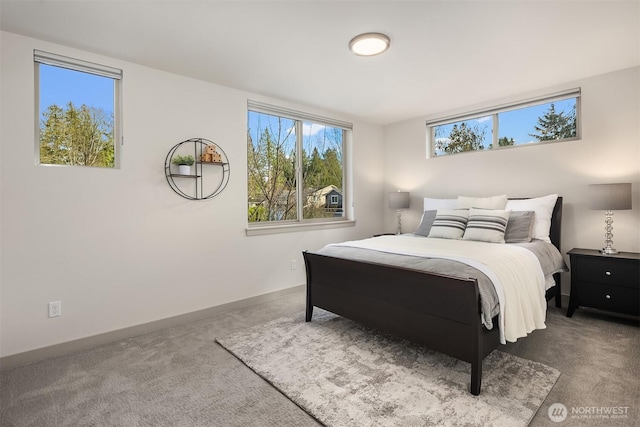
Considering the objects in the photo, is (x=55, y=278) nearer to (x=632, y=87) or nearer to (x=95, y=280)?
(x=95, y=280)

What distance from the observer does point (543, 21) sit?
86.4 inches

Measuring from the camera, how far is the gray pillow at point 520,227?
3100 mm

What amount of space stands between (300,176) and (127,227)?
2091 mm

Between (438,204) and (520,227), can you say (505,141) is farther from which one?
(520,227)

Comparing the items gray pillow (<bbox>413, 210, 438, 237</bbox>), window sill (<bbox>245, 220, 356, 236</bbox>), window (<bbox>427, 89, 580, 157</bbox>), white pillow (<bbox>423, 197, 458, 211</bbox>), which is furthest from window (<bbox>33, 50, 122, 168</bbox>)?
window (<bbox>427, 89, 580, 157</bbox>)

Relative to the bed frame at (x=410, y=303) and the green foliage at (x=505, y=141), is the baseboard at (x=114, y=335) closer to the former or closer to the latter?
the bed frame at (x=410, y=303)

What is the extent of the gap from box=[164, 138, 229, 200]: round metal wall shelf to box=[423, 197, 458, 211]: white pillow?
Answer: 8.27 ft

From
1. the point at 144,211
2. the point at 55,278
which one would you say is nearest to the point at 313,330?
the point at 144,211

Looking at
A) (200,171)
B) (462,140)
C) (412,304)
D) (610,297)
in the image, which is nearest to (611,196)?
(610,297)

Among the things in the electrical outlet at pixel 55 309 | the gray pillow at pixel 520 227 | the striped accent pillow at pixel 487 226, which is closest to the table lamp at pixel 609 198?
the gray pillow at pixel 520 227

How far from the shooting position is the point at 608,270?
2799mm

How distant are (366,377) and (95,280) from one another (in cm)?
225

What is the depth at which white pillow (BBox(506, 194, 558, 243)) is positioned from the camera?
10.5ft

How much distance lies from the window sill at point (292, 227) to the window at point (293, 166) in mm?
127
